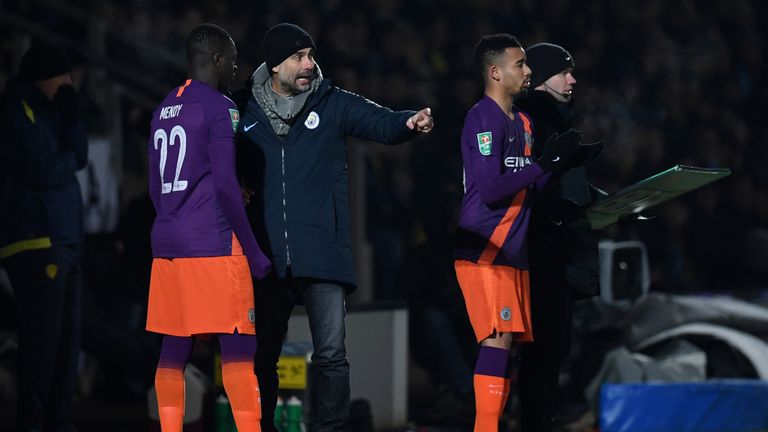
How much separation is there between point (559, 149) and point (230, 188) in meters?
1.31

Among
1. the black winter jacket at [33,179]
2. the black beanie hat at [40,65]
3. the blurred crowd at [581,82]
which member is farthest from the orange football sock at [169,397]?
the blurred crowd at [581,82]

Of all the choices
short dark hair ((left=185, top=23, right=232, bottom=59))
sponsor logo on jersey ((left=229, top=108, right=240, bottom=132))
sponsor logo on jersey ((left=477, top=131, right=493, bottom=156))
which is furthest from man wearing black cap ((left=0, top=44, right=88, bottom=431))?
sponsor logo on jersey ((left=477, top=131, right=493, bottom=156))

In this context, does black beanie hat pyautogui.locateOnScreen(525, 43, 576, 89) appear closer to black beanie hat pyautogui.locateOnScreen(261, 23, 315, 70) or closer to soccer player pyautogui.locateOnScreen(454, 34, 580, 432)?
soccer player pyautogui.locateOnScreen(454, 34, 580, 432)

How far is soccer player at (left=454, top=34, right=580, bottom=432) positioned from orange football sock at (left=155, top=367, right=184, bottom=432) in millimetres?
1221

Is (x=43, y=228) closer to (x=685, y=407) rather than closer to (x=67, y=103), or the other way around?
(x=67, y=103)

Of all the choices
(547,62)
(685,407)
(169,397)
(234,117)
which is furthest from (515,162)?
(685,407)

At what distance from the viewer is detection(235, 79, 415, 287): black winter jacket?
568 centimetres

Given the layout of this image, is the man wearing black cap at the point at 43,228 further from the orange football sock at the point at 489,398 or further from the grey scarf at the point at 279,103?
the orange football sock at the point at 489,398

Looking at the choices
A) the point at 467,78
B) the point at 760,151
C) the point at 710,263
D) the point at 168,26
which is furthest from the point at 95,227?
the point at 760,151

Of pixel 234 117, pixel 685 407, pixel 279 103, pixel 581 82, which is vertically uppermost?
pixel 581 82

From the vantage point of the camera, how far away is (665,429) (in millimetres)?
7977

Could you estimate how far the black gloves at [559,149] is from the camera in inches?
221

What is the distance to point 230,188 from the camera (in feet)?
17.5

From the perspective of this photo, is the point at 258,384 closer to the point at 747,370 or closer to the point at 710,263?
the point at 747,370
